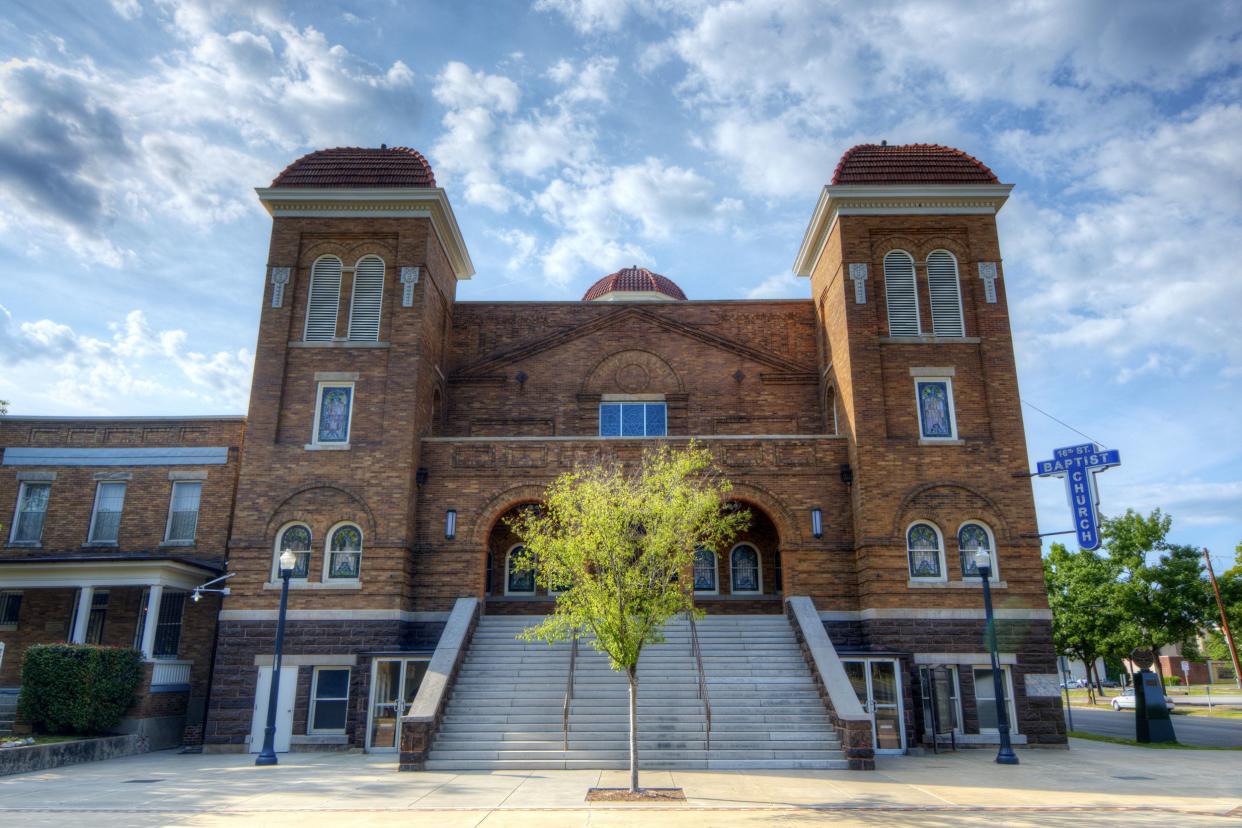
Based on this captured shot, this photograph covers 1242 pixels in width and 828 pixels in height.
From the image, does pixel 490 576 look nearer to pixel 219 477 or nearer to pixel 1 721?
pixel 219 477

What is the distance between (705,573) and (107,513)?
16.2m

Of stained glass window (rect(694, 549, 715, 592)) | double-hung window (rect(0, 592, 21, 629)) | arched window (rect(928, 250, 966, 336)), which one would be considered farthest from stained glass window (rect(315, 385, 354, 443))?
arched window (rect(928, 250, 966, 336))

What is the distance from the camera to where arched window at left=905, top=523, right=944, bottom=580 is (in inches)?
768

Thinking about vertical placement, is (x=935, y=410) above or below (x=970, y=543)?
above

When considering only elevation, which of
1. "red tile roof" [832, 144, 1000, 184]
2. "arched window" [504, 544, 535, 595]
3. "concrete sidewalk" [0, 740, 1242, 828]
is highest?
"red tile roof" [832, 144, 1000, 184]

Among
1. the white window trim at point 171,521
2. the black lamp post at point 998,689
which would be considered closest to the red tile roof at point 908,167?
the black lamp post at point 998,689

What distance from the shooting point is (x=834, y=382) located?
74.5ft

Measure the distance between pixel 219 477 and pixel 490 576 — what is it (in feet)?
25.7

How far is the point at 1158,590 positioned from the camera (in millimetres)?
33375

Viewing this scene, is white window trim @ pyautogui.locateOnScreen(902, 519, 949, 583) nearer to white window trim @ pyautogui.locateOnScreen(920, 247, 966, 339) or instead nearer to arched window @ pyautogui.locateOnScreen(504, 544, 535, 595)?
white window trim @ pyautogui.locateOnScreen(920, 247, 966, 339)

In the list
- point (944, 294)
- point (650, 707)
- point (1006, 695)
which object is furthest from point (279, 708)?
point (944, 294)

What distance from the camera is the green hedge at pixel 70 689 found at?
693 inches

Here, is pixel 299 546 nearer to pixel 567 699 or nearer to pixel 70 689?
pixel 70 689

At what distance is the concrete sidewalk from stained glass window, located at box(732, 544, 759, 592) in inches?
→ 265
